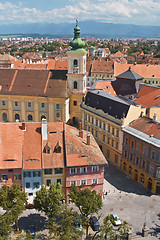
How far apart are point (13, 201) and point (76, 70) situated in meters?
44.6

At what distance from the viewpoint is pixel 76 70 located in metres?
76.6

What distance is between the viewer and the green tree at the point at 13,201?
37438 millimetres

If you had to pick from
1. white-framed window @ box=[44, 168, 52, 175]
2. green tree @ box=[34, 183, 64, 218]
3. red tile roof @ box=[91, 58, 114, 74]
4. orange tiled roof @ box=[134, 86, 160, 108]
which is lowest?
green tree @ box=[34, 183, 64, 218]

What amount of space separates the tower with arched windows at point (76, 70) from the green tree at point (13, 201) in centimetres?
4246

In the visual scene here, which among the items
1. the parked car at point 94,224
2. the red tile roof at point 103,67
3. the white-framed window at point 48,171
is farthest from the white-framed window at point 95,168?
the red tile roof at point 103,67

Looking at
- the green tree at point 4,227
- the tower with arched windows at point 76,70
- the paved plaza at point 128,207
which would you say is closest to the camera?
the green tree at point 4,227

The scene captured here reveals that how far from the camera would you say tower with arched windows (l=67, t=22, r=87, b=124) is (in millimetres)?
75750

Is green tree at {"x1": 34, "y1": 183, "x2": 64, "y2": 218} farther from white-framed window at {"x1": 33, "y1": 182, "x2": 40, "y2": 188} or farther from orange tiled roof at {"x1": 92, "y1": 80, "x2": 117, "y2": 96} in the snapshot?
orange tiled roof at {"x1": 92, "y1": 80, "x2": 117, "y2": 96}

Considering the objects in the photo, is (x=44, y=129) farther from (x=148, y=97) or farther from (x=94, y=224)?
(x=148, y=97)

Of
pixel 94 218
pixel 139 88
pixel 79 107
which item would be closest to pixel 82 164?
pixel 94 218

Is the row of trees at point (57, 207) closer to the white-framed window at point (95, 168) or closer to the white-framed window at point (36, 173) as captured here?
the white-framed window at point (36, 173)

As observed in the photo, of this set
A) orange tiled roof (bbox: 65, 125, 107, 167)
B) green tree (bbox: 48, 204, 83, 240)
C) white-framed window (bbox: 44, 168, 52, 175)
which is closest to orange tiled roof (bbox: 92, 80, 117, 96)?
orange tiled roof (bbox: 65, 125, 107, 167)

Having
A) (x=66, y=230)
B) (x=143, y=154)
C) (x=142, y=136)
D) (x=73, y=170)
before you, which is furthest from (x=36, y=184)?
(x=142, y=136)

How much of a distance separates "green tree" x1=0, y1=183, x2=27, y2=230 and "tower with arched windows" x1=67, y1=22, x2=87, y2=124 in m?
42.5
